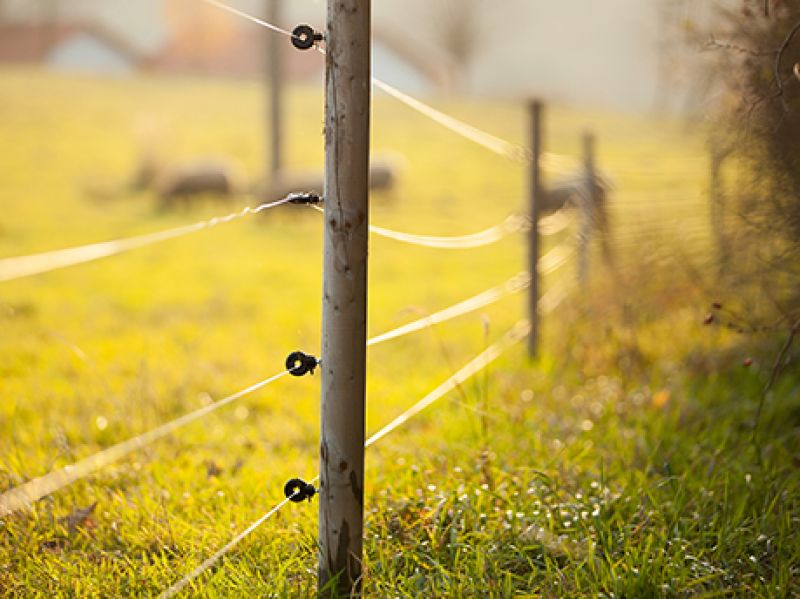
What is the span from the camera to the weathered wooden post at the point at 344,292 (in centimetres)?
216

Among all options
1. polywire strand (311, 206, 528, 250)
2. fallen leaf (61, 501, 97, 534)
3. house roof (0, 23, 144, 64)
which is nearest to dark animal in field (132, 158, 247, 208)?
polywire strand (311, 206, 528, 250)

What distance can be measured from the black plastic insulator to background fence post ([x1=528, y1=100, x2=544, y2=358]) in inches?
126

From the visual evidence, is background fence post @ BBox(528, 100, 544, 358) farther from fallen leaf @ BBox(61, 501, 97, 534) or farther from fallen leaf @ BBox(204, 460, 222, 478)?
fallen leaf @ BBox(61, 501, 97, 534)

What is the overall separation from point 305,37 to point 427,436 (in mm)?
2334

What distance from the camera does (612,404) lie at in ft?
14.3

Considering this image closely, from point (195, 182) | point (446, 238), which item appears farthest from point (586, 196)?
point (195, 182)

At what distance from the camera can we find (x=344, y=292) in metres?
2.21

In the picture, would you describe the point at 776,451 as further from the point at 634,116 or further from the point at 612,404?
the point at 634,116

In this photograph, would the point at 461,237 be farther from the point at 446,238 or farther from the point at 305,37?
the point at 305,37

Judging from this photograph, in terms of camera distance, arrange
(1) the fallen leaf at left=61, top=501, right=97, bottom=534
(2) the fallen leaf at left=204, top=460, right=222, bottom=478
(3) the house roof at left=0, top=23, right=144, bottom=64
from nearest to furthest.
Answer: (1) the fallen leaf at left=61, top=501, right=97, bottom=534 → (2) the fallen leaf at left=204, top=460, right=222, bottom=478 → (3) the house roof at left=0, top=23, right=144, bottom=64

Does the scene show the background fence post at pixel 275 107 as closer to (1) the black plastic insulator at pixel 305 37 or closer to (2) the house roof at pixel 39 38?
(1) the black plastic insulator at pixel 305 37

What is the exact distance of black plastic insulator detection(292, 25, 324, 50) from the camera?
7.25ft

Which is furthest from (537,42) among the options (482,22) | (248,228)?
(248,228)

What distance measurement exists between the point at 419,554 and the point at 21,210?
1401 centimetres
